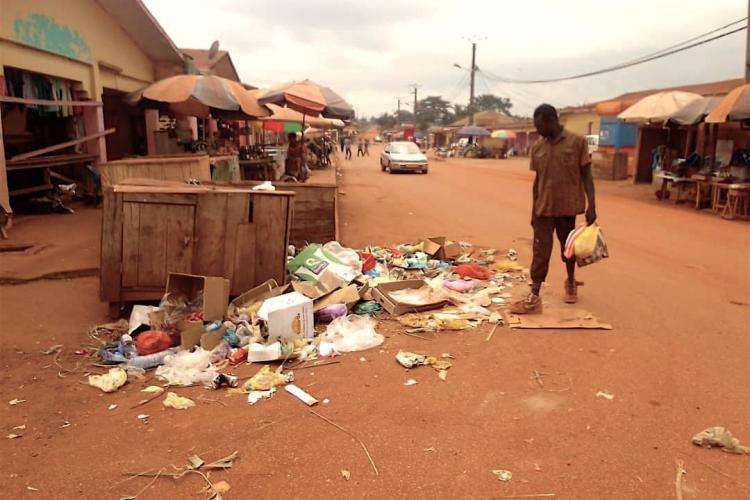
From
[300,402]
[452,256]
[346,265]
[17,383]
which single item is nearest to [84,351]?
[17,383]

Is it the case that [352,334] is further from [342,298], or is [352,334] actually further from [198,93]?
[198,93]

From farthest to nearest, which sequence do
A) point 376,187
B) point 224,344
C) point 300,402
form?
point 376,187
point 224,344
point 300,402

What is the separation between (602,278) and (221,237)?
4474 mm

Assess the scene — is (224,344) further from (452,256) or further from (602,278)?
(602,278)

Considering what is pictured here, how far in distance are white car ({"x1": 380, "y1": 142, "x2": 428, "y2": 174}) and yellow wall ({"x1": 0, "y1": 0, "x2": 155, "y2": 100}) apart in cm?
1292

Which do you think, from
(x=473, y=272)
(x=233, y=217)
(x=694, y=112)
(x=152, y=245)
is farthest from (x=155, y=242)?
(x=694, y=112)

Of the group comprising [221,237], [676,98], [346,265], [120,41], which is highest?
[120,41]

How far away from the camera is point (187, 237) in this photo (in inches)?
209

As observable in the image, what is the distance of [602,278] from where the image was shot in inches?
265

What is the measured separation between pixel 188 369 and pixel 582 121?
36.8 m

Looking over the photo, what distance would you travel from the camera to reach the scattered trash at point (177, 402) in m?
3.68

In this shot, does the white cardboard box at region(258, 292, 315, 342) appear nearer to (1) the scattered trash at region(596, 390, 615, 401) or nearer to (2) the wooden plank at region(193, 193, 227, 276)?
(2) the wooden plank at region(193, 193, 227, 276)

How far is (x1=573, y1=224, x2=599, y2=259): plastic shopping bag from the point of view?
17.1ft

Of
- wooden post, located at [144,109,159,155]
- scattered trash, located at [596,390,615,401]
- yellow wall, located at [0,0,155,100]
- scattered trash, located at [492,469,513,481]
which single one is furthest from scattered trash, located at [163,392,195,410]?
wooden post, located at [144,109,159,155]
